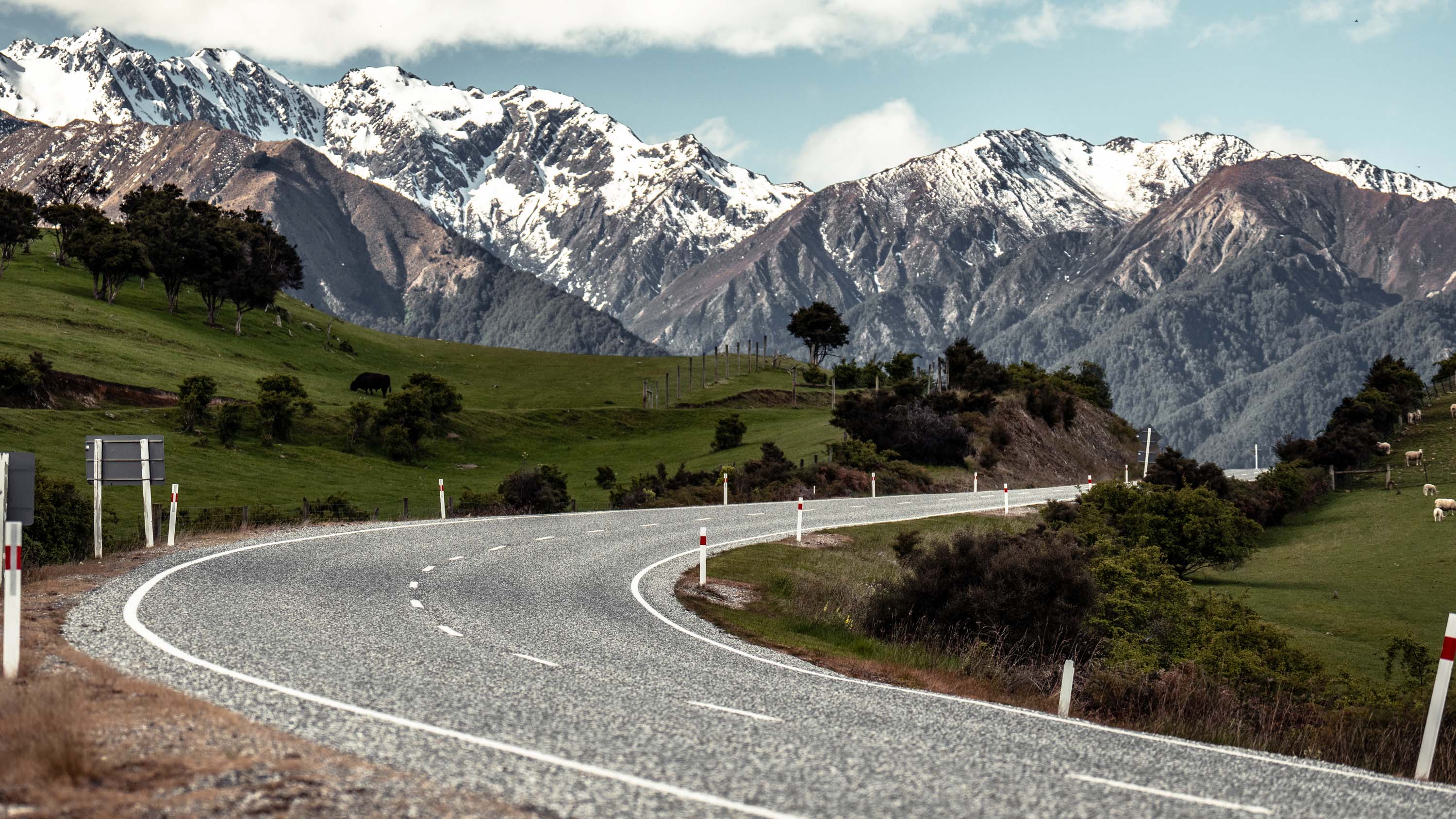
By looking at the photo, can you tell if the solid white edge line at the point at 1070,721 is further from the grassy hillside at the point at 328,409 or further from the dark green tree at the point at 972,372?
the dark green tree at the point at 972,372

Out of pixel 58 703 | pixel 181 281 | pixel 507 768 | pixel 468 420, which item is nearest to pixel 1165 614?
pixel 507 768

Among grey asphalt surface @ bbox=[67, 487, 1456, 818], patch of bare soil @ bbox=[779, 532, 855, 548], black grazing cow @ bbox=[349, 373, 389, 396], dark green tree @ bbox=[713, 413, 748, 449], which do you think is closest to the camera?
grey asphalt surface @ bbox=[67, 487, 1456, 818]

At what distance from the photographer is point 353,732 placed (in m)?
9.80

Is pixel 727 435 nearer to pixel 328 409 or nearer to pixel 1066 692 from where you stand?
pixel 328 409

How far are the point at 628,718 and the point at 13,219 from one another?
417ft

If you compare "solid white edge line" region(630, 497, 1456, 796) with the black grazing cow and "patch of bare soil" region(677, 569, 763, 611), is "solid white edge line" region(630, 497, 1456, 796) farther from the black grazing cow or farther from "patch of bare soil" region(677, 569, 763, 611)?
the black grazing cow

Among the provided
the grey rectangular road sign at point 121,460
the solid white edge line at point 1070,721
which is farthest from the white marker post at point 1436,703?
the grey rectangular road sign at point 121,460

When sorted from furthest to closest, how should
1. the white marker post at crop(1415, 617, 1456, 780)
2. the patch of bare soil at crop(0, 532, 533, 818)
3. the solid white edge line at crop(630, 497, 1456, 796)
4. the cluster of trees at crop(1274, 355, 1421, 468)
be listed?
1. the cluster of trees at crop(1274, 355, 1421, 468)
2. the white marker post at crop(1415, 617, 1456, 780)
3. the solid white edge line at crop(630, 497, 1456, 796)
4. the patch of bare soil at crop(0, 532, 533, 818)

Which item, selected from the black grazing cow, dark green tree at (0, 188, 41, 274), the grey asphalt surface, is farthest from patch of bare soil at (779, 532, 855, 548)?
dark green tree at (0, 188, 41, 274)

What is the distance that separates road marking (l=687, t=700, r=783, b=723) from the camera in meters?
11.5

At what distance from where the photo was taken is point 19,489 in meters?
16.9

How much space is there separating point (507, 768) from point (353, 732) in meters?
1.79

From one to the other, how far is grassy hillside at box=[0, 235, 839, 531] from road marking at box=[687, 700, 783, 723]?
39271 mm

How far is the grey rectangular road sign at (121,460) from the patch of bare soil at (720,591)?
11906mm
